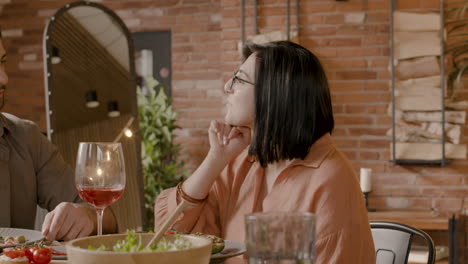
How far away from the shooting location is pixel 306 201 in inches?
57.0

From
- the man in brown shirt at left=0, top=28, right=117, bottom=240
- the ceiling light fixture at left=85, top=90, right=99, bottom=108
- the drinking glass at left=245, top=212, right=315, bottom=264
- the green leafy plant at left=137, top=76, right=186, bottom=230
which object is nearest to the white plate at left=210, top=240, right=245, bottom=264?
the drinking glass at left=245, top=212, right=315, bottom=264

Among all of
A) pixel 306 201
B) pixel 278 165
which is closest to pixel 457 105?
pixel 278 165

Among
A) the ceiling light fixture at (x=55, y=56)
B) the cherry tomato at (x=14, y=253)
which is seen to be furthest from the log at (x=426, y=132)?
the cherry tomato at (x=14, y=253)

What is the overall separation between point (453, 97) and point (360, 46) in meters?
0.64

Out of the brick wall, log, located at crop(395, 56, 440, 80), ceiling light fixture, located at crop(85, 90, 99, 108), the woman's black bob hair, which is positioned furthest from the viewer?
the brick wall

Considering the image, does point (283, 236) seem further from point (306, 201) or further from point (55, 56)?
point (55, 56)

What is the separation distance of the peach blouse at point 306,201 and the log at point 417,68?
2491 millimetres

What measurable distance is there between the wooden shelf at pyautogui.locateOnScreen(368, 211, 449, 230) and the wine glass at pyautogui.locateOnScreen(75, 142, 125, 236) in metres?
2.78

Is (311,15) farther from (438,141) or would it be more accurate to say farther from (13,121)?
(13,121)

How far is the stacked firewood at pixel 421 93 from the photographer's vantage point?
3.94 m

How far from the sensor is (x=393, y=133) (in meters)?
4.05

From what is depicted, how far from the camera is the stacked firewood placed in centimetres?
394

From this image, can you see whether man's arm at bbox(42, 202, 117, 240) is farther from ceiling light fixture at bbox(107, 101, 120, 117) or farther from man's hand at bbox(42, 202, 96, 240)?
ceiling light fixture at bbox(107, 101, 120, 117)

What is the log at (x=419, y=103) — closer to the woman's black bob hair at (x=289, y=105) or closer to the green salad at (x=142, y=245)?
the woman's black bob hair at (x=289, y=105)
